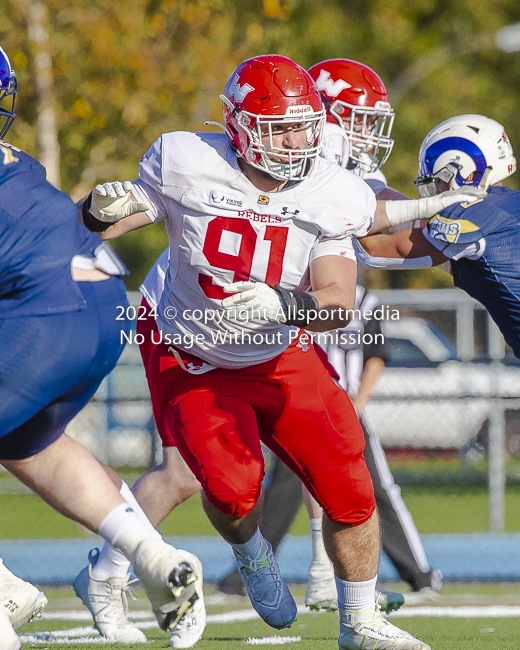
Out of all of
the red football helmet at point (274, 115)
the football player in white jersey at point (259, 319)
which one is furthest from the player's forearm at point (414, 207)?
the red football helmet at point (274, 115)

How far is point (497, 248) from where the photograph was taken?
3.89m

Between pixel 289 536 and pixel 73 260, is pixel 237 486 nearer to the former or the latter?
pixel 73 260

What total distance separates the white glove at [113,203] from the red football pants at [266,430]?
1.93 feet

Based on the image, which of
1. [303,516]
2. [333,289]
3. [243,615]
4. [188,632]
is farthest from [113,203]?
[303,516]

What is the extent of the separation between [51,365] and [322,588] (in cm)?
216

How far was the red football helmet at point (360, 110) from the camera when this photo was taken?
4.52 meters

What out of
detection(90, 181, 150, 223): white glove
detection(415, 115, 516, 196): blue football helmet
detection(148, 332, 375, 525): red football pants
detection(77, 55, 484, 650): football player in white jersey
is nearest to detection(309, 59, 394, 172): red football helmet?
detection(415, 115, 516, 196): blue football helmet

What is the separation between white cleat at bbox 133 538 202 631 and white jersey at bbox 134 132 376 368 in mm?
951

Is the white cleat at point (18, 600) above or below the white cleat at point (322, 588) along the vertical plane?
above

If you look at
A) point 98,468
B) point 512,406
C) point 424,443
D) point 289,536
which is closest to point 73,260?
point 98,468

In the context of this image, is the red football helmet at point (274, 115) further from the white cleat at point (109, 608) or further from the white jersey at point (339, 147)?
the white cleat at point (109, 608)

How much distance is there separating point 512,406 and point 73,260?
6406mm

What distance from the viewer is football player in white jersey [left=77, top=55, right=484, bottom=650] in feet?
11.1

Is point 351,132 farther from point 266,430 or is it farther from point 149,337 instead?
point 266,430
